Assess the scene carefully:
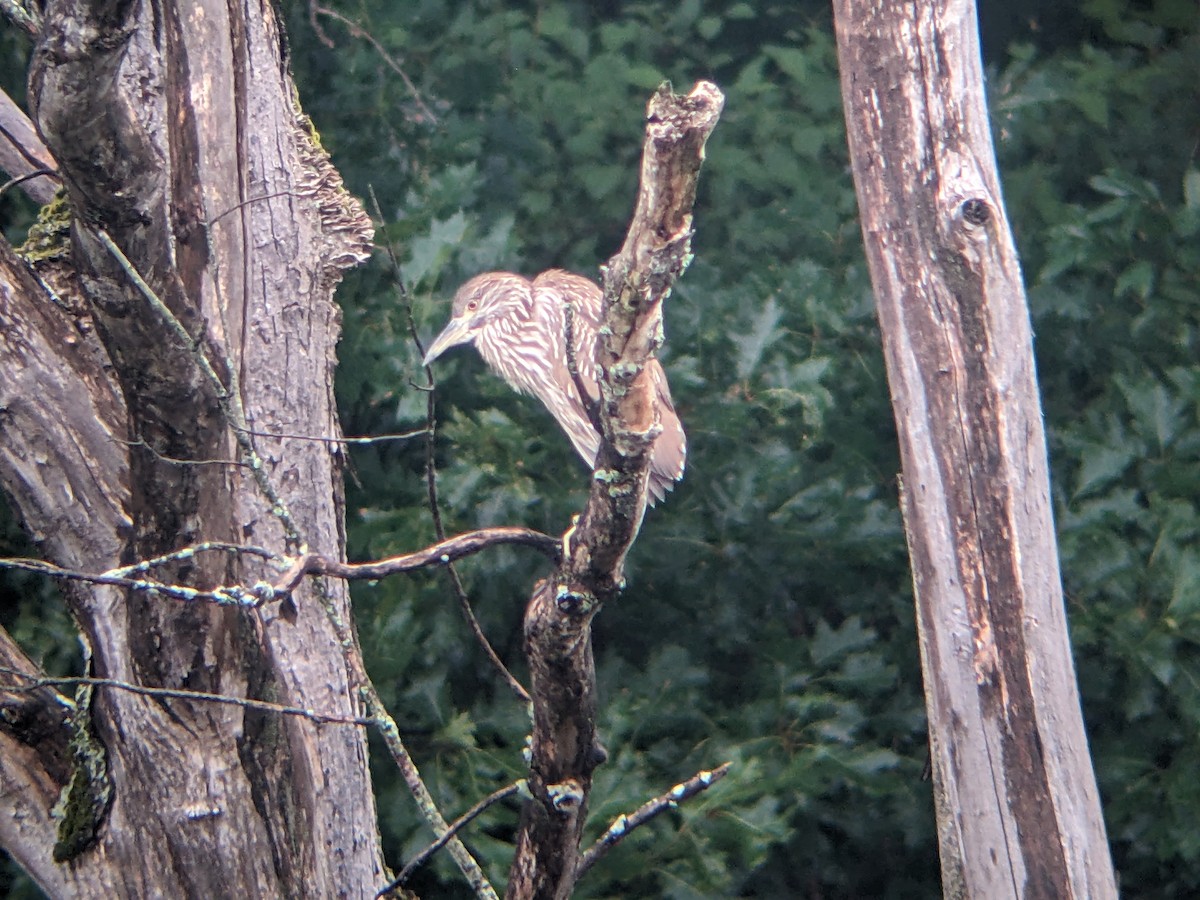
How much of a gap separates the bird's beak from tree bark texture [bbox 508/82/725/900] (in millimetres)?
2044

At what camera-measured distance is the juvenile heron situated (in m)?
3.70

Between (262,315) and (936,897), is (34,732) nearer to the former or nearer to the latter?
(262,315)

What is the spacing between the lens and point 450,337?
3.82 meters

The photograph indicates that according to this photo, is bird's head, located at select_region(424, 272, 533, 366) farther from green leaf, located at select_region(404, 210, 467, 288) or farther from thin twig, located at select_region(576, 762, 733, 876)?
thin twig, located at select_region(576, 762, 733, 876)

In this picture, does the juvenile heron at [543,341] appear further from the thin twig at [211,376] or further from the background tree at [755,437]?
the thin twig at [211,376]

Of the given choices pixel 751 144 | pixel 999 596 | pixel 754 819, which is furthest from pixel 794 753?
pixel 751 144

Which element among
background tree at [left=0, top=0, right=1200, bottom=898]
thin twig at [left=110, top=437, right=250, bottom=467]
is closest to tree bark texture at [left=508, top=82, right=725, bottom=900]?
thin twig at [left=110, top=437, right=250, bottom=467]

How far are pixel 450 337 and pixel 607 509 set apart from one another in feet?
7.56

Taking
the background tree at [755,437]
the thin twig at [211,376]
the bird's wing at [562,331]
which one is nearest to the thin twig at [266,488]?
the thin twig at [211,376]

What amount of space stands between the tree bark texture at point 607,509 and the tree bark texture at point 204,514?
1.38 feet

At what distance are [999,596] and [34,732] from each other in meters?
1.52

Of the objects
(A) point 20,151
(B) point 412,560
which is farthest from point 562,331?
(B) point 412,560

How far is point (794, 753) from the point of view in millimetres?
3828

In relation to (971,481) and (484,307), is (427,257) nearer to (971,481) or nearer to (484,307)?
(484,307)
